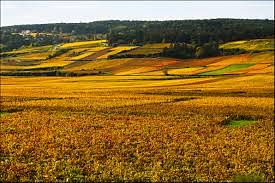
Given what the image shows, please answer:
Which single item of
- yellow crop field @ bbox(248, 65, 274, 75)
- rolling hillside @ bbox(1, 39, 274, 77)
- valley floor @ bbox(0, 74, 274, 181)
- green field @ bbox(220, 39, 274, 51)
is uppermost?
green field @ bbox(220, 39, 274, 51)

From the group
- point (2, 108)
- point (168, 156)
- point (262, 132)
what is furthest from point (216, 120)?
point (2, 108)

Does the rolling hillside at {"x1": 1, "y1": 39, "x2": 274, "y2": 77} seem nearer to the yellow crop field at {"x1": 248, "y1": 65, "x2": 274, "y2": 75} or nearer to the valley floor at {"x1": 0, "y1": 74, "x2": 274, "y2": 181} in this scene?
the yellow crop field at {"x1": 248, "y1": 65, "x2": 274, "y2": 75}

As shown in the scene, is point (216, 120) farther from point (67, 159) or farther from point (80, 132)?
point (67, 159)

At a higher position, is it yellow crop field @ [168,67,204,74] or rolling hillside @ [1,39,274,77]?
rolling hillside @ [1,39,274,77]

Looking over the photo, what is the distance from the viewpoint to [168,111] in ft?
155

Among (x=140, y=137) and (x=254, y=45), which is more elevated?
(x=254, y=45)

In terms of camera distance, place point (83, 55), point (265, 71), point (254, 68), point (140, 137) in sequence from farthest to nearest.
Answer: point (83, 55) < point (254, 68) < point (265, 71) < point (140, 137)

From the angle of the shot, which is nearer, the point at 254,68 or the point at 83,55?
the point at 254,68

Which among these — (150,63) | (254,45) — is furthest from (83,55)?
(254,45)

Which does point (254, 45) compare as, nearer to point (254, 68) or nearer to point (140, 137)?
point (254, 68)

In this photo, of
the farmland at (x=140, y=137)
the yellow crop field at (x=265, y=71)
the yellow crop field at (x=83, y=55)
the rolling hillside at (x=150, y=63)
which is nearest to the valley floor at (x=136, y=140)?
the farmland at (x=140, y=137)

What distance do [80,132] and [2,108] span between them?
61.2 feet

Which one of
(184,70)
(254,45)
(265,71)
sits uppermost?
(254,45)

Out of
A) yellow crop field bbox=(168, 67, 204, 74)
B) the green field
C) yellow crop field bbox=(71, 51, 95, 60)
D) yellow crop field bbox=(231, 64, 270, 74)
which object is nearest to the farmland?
yellow crop field bbox=(231, 64, 270, 74)
